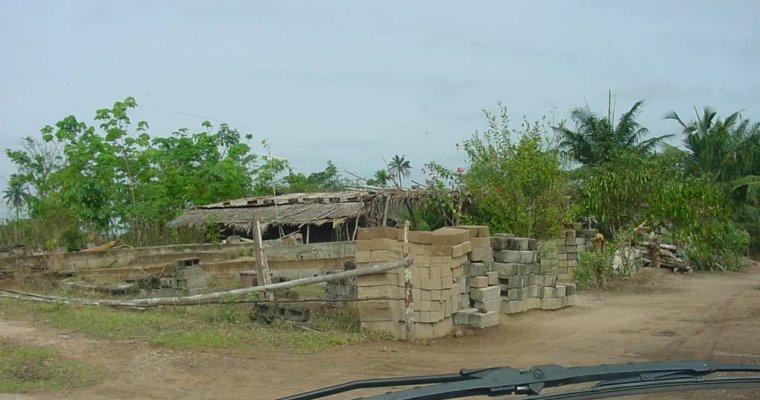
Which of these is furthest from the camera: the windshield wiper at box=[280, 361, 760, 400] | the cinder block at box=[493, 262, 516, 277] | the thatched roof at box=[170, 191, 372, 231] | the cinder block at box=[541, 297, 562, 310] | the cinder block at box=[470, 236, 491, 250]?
the thatched roof at box=[170, 191, 372, 231]

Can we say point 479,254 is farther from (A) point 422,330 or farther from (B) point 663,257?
(B) point 663,257

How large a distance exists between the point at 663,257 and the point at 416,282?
14.1m

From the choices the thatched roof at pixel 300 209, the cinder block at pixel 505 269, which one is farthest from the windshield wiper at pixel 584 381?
the thatched roof at pixel 300 209

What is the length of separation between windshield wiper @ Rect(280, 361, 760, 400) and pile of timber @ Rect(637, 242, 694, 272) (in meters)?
18.6

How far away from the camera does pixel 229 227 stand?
65.1 ft

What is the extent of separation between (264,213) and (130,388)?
12.9m

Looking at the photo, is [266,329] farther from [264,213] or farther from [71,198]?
[71,198]

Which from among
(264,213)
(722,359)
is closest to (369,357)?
(722,359)

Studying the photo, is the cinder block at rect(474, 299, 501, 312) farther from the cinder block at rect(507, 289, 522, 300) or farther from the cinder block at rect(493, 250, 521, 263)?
the cinder block at rect(493, 250, 521, 263)

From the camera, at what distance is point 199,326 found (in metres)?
9.31

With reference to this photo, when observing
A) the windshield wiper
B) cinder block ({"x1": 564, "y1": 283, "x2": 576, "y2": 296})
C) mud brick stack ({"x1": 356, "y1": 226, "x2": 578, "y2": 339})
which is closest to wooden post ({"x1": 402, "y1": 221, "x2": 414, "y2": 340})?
mud brick stack ({"x1": 356, "y1": 226, "x2": 578, "y2": 339})

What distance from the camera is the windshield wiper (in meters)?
2.29

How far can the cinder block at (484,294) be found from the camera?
9.66 meters

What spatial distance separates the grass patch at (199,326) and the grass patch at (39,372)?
1065 mm
